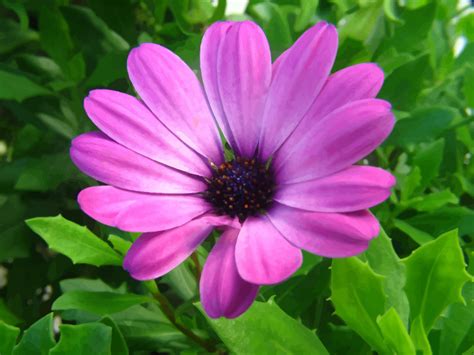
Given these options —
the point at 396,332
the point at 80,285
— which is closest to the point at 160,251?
the point at 396,332

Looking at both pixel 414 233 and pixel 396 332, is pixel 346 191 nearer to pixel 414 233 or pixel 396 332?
pixel 396 332

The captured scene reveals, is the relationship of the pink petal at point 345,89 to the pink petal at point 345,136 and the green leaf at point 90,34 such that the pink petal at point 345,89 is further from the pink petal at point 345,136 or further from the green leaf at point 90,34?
the green leaf at point 90,34

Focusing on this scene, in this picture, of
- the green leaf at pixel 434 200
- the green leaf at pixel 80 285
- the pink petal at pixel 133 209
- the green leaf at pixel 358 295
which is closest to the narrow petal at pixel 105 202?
the pink petal at pixel 133 209

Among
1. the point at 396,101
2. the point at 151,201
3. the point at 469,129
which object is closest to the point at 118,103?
the point at 151,201

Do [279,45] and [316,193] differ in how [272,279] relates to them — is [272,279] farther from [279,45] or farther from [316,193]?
[279,45]

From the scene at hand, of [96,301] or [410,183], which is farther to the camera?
[410,183]

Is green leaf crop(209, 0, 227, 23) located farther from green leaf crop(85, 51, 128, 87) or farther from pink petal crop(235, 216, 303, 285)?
pink petal crop(235, 216, 303, 285)

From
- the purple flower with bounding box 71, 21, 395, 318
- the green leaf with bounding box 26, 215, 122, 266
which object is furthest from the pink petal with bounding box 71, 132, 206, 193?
the green leaf with bounding box 26, 215, 122, 266
